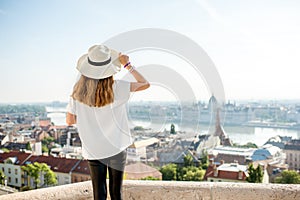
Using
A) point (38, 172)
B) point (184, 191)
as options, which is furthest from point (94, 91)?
point (38, 172)

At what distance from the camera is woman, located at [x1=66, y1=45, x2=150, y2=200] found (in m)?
1.21

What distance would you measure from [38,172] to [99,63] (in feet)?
14.8

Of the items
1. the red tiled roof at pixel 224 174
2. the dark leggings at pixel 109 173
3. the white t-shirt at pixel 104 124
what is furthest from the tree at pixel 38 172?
the white t-shirt at pixel 104 124

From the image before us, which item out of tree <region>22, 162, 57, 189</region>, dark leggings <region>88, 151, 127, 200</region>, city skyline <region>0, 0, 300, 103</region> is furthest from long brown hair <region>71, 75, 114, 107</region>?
tree <region>22, 162, 57, 189</region>

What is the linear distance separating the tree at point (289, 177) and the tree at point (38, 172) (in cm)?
334

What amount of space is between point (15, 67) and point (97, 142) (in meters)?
4.81

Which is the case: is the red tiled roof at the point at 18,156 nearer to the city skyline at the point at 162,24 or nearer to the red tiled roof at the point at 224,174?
the city skyline at the point at 162,24

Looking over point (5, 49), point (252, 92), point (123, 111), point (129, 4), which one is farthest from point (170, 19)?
point (123, 111)

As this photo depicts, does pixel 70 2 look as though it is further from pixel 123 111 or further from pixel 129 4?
pixel 123 111

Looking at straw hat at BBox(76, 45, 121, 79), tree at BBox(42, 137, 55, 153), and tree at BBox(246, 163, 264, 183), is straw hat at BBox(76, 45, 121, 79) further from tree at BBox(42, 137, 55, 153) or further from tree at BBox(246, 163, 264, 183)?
tree at BBox(42, 137, 55, 153)

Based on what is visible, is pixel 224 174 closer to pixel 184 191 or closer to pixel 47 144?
pixel 47 144

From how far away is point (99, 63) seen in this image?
1.23 meters

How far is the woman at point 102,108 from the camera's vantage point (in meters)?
1.21

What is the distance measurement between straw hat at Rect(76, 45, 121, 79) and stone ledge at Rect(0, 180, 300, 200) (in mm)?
644
